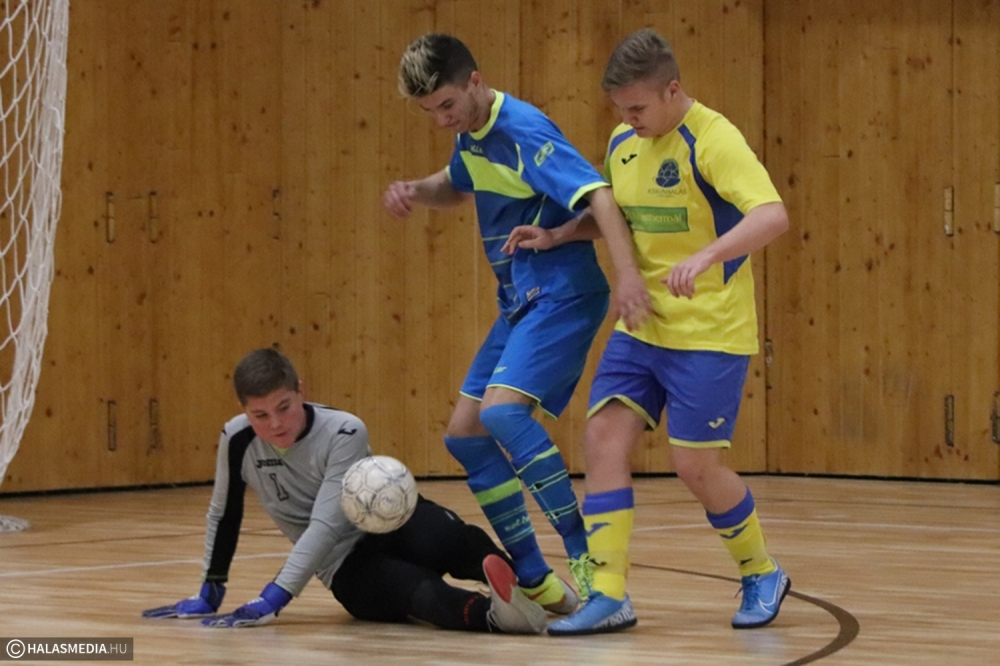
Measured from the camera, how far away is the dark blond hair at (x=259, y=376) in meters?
4.28

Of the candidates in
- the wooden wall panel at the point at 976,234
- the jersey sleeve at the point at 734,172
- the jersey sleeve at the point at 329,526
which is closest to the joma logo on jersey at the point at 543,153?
the jersey sleeve at the point at 734,172

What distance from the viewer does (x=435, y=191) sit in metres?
4.91

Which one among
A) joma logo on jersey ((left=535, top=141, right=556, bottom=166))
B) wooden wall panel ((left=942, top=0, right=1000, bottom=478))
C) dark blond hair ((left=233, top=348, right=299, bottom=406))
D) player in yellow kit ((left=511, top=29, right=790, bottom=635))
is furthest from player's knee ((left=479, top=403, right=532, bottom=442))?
wooden wall panel ((left=942, top=0, right=1000, bottom=478))

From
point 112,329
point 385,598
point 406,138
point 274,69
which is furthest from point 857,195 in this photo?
point 385,598

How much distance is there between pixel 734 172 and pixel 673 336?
464 mm

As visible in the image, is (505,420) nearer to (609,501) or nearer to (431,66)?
(609,501)

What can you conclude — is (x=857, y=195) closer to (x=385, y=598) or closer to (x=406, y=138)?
(x=406, y=138)

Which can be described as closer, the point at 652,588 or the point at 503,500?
the point at 503,500

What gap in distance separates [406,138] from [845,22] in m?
2.74

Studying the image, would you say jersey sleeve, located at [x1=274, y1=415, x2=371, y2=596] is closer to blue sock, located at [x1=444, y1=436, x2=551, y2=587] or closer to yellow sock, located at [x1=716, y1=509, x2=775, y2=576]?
blue sock, located at [x1=444, y1=436, x2=551, y2=587]

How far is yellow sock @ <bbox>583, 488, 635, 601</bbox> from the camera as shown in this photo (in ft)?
13.7

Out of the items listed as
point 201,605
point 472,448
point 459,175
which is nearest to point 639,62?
point 459,175

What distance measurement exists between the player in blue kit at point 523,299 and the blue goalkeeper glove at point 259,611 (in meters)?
0.64

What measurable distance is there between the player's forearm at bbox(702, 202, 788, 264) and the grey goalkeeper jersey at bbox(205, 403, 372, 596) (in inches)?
45.6
